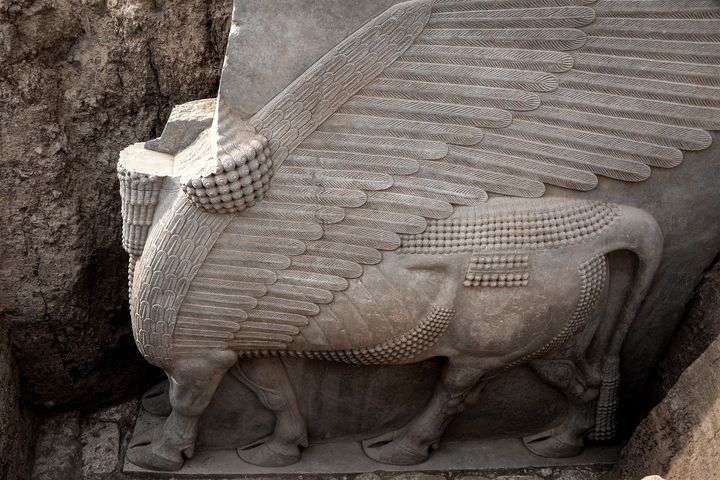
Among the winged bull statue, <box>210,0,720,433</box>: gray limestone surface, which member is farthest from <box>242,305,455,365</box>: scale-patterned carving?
<box>210,0,720,433</box>: gray limestone surface

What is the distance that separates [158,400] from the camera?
2955mm

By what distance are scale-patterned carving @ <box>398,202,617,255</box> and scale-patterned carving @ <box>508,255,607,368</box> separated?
3.5 inches

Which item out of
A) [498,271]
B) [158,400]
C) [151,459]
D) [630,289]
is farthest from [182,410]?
[630,289]

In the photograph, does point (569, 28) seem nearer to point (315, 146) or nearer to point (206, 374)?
point (315, 146)

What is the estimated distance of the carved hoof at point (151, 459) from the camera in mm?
2688

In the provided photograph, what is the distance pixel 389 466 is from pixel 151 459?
0.71 metres

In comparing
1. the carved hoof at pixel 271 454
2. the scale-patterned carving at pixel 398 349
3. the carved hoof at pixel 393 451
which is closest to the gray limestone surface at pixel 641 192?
the scale-patterned carving at pixel 398 349

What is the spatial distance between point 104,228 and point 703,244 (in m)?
1.79

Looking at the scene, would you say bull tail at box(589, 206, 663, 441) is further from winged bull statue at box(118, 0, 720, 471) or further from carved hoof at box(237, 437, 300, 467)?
carved hoof at box(237, 437, 300, 467)

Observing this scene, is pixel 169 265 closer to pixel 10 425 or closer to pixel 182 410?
pixel 182 410

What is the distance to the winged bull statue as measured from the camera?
2254 millimetres

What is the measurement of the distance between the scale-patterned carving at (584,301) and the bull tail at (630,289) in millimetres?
60

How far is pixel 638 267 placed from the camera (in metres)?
2.51

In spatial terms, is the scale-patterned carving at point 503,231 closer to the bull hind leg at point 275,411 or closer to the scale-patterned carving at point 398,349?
the scale-patterned carving at point 398,349
